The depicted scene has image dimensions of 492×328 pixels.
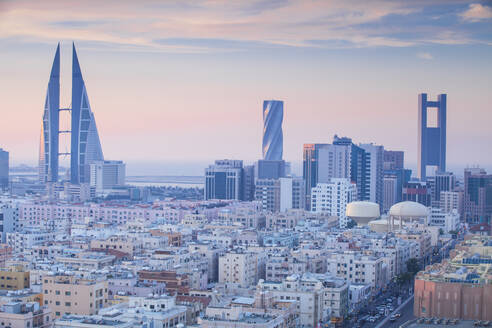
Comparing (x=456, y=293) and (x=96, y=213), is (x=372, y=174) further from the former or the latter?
(x=456, y=293)

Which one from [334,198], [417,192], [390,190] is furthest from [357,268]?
[390,190]

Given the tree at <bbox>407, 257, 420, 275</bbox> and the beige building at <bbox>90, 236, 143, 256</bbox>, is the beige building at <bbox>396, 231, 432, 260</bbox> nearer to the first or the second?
the tree at <bbox>407, 257, 420, 275</bbox>

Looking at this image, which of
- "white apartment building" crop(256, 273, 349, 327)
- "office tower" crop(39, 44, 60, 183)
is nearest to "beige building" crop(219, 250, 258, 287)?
"white apartment building" crop(256, 273, 349, 327)

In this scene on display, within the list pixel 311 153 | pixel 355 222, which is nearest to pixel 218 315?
pixel 355 222

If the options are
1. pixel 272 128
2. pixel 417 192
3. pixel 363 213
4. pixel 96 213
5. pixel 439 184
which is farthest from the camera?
pixel 272 128

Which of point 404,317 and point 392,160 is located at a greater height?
point 392,160

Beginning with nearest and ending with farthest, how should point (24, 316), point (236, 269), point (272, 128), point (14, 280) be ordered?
1. point (24, 316)
2. point (14, 280)
3. point (236, 269)
4. point (272, 128)

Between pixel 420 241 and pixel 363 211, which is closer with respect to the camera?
pixel 420 241
